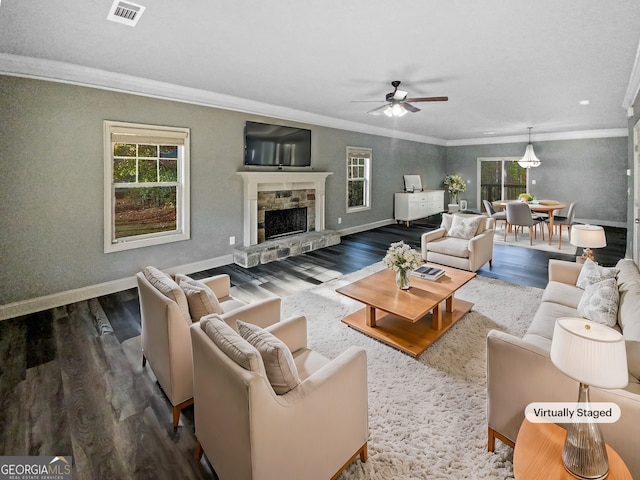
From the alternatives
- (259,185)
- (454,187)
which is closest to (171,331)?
(259,185)

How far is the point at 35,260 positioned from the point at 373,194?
22.6ft

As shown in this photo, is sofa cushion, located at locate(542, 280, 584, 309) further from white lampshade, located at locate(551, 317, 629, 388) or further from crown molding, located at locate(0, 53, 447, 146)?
crown molding, located at locate(0, 53, 447, 146)

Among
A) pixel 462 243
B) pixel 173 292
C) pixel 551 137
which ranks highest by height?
pixel 551 137

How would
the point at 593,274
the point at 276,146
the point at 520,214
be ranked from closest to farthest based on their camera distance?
the point at 593,274
the point at 276,146
the point at 520,214

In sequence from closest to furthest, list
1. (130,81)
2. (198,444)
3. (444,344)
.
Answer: (198,444)
(444,344)
(130,81)

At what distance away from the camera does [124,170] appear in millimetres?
4309

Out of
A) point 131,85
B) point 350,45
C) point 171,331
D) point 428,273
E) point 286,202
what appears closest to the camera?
point 171,331

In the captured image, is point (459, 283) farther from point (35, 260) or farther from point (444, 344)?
point (35, 260)

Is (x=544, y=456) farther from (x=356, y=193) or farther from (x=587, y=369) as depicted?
(x=356, y=193)

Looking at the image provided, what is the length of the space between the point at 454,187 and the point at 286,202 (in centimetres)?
728

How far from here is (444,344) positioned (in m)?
2.90

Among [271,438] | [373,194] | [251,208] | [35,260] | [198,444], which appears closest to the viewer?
[271,438]

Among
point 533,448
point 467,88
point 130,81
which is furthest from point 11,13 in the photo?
point 467,88

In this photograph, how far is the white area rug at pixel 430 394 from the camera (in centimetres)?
171
